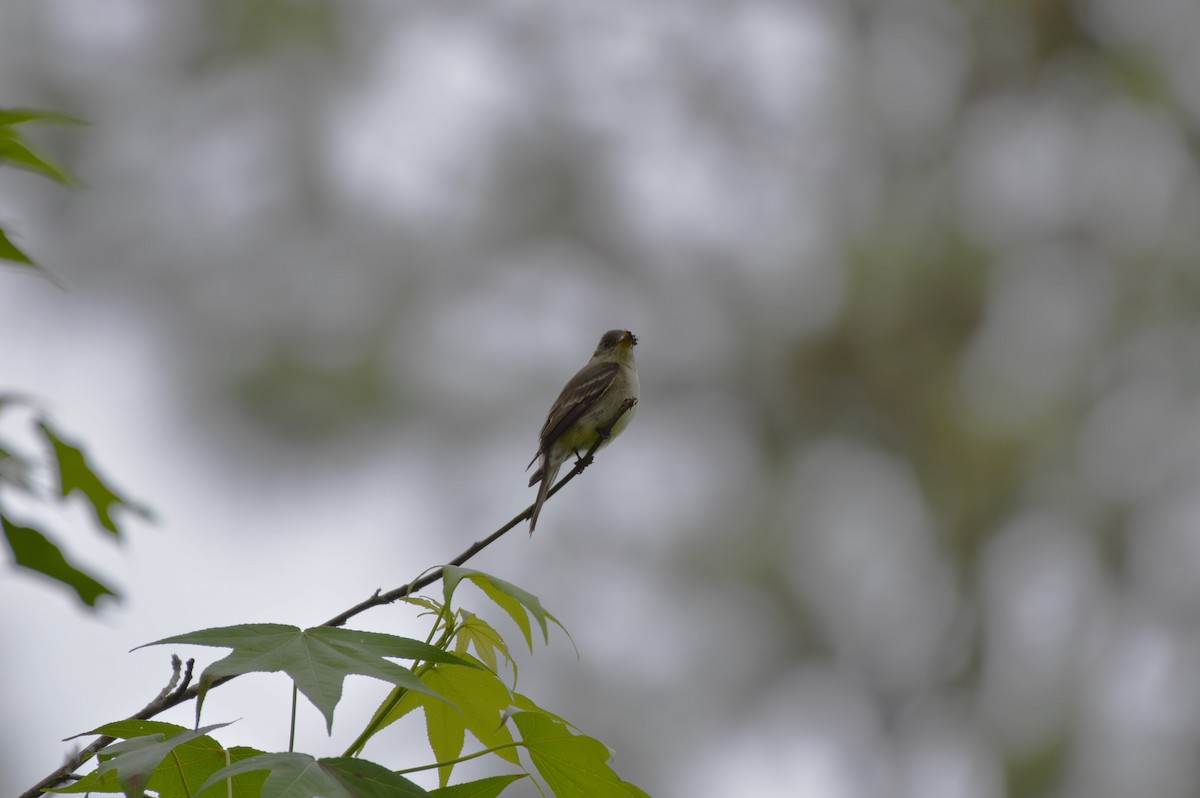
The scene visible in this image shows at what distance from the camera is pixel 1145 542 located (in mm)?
16219

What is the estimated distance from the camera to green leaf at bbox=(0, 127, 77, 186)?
1262mm

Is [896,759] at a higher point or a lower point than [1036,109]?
lower

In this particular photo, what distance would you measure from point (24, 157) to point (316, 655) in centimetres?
78

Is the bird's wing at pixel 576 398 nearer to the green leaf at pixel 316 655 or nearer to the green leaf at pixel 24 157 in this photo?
the green leaf at pixel 316 655

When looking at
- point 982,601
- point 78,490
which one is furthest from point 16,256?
point 982,601

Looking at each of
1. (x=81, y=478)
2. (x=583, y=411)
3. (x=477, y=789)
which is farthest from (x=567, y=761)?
(x=583, y=411)

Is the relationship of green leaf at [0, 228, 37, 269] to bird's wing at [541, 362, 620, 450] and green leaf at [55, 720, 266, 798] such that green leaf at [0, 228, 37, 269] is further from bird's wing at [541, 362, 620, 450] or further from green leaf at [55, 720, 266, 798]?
bird's wing at [541, 362, 620, 450]

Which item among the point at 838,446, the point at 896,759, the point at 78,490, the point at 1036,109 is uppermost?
the point at 1036,109

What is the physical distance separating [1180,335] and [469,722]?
56.0 ft

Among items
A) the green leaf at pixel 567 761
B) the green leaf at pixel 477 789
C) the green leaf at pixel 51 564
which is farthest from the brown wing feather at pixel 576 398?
the green leaf at pixel 51 564

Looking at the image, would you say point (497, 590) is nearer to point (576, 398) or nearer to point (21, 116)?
point (21, 116)

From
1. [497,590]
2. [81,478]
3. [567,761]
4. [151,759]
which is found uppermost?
[497,590]

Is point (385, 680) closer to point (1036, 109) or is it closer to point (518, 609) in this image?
point (518, 609)

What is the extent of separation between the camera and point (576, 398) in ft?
18.4
